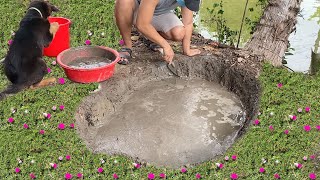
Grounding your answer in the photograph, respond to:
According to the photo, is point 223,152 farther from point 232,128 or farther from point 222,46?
point 222,46

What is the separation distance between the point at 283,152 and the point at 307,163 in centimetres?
21

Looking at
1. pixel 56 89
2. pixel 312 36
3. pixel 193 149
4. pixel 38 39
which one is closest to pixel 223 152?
pixel 193 149

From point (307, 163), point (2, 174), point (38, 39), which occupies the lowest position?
point (2, 174)

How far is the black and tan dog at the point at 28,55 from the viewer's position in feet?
13.2

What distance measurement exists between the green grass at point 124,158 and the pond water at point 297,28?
1575mm

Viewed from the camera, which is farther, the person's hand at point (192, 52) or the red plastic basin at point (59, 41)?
the person's hand at point (192, 52)

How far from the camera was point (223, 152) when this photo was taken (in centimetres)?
377

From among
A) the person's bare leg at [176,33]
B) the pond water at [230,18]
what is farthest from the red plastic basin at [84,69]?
the pond water at [230,18]

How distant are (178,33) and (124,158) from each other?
70.4 inches

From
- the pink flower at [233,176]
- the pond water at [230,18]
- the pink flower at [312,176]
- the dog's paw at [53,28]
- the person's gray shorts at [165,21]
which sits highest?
the person's gray shorts at [165,21]

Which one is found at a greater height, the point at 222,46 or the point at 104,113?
the point at 222,46

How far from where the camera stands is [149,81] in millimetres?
4934

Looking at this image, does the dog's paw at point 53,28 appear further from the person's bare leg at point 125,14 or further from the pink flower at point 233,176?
the pink flower at point 233,176

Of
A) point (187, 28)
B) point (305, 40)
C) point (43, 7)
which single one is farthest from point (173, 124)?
point (305, 40)
